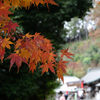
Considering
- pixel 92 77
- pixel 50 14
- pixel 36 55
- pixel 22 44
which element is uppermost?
pixel 50 14

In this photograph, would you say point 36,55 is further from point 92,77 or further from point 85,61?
point 85,61

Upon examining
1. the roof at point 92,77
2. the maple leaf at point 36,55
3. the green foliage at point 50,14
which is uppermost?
the green foliage at point 50,14

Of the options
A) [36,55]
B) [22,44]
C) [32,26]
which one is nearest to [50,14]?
[32,26]

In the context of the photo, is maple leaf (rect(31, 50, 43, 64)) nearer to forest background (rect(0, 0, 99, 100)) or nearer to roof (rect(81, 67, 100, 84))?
forest background (rect(0, 0, 99, 100))

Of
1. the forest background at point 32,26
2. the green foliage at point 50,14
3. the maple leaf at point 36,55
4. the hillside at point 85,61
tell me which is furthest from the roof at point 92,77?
the maple leaf at point 36,55

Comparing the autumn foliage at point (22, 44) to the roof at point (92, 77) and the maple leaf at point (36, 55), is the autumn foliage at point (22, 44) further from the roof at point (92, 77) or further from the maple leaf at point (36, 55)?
the roof at point (92, 77)

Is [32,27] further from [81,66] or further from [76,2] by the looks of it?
[81,66]

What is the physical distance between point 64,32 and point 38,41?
7.26m

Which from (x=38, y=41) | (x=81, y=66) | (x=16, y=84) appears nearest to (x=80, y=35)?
(x=81, y=66)

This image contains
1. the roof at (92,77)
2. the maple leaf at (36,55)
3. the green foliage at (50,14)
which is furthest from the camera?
the roof at (92,77)

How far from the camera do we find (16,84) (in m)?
6.02

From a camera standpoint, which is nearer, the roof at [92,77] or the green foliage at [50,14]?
the green foliage at [50,14]

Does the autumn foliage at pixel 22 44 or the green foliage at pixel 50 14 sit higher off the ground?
the green foliage at pixel 50 14

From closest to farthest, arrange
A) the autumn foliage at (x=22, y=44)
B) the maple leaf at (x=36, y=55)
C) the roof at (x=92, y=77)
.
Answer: the autumn foliage at (x=22, y=44)
the maple leaf at (x=36, y=55)
the roof at (x=92, y=77)
